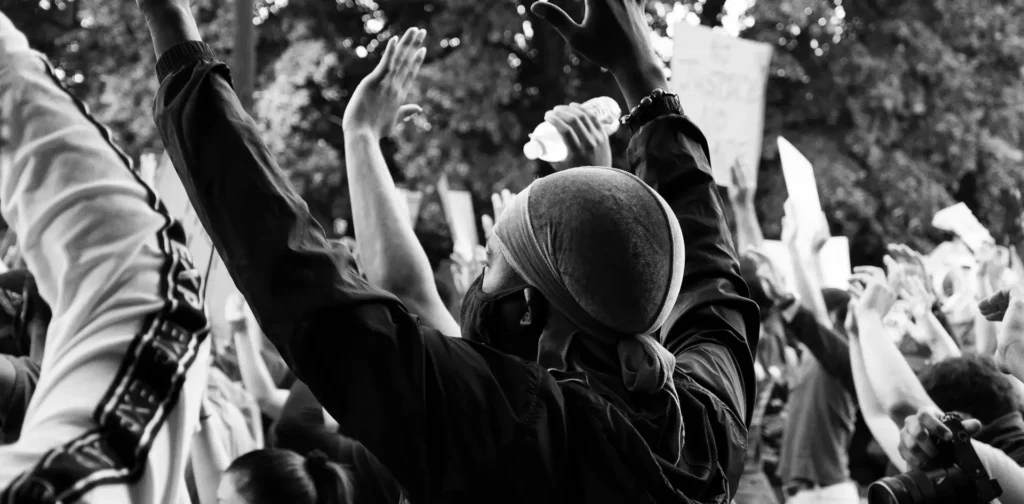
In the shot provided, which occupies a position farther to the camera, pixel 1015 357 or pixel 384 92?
pixel 1015 357

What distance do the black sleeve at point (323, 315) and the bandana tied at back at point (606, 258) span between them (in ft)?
0.68

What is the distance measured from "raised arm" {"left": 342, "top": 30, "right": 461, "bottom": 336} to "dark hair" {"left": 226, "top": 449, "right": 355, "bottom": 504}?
82cm

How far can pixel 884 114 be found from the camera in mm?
13258

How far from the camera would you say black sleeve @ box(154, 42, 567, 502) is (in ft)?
4.48

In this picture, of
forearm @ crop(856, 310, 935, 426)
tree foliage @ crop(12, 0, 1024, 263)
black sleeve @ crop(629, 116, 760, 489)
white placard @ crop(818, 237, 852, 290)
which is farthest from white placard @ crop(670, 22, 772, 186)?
tree foliage @ crop(12, 0, 1024, 263)

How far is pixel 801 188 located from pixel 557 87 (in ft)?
27.9

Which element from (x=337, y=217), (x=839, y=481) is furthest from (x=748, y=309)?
(x=337, y=217)

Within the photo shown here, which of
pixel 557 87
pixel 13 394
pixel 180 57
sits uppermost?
pixel 180 57

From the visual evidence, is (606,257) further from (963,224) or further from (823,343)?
(963,224)

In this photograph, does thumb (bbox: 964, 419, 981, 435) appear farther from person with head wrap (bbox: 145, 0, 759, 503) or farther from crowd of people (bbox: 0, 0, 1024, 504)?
person with head wrap (bbox: 145, 0, 759, 503)

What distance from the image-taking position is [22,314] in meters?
2.32

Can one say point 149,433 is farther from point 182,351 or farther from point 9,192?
point 9,192

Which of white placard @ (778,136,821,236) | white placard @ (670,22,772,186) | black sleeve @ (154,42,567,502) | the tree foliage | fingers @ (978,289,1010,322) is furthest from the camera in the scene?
the tree foliage


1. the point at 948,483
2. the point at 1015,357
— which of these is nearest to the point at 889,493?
the point at 948,483
